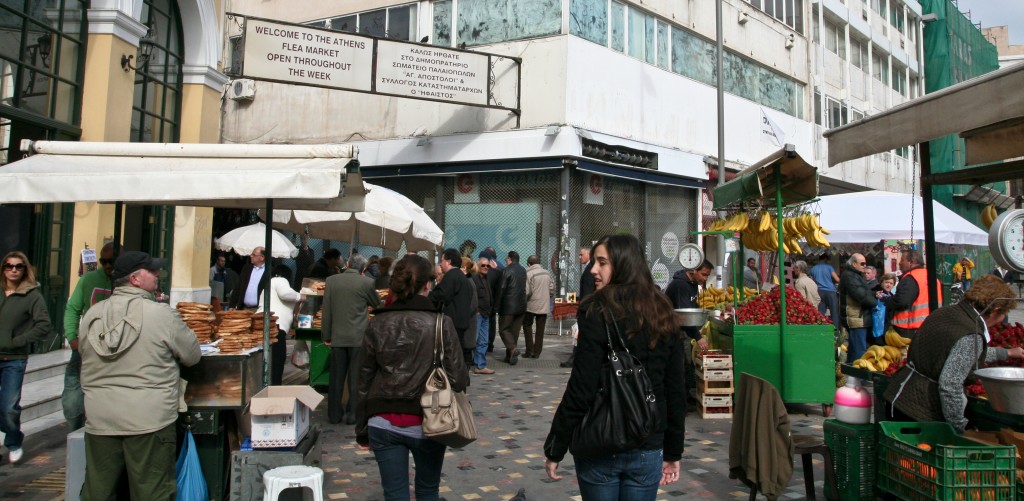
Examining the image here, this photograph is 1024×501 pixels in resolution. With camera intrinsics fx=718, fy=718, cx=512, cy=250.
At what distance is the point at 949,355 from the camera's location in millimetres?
4352

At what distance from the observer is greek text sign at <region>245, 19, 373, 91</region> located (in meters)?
13.7

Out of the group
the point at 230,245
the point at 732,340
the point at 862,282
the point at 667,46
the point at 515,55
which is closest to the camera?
the point at 732,340

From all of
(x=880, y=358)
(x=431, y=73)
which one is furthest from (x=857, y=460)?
(x=431, y=73)

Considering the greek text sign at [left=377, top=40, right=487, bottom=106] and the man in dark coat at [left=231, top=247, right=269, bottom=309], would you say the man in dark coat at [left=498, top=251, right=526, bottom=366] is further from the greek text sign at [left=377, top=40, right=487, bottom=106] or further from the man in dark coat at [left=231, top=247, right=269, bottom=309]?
the greek text sign at [left=377, top=40, right=487, bottom=106]

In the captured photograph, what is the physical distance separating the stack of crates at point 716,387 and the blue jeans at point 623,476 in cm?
530

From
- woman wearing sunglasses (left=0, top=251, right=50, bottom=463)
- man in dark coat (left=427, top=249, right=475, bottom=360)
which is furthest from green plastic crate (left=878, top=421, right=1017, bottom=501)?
man in dark coat (left=427, top=249, right=475, bottom=360)

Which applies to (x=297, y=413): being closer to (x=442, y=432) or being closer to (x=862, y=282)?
(x=442, y=432)

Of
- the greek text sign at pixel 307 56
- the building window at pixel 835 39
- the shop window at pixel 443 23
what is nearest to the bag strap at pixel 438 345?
the greek text sign at pixel 307 56

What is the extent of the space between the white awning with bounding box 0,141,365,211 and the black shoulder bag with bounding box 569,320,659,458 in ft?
7.68

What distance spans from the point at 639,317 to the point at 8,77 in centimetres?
919

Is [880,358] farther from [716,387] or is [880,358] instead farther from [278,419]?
[278,419]

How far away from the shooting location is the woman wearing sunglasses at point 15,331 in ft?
19.2

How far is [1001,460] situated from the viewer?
3.83 meters

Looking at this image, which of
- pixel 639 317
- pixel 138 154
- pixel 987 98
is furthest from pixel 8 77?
pixel 987 98
